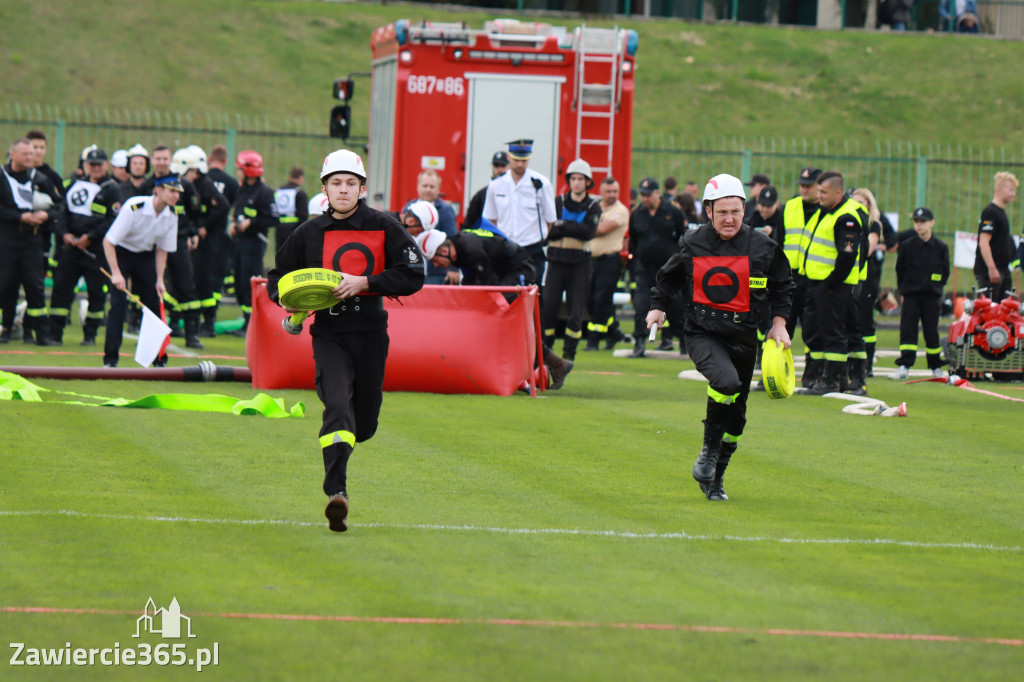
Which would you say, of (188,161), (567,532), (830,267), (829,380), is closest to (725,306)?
(567,532)

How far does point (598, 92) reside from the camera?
61.3ft

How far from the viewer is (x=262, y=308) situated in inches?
504

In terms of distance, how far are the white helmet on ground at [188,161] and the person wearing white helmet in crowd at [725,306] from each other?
9.48 metres

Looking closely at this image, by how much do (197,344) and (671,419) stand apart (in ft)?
23.2

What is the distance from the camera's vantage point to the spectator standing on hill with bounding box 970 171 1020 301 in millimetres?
16594

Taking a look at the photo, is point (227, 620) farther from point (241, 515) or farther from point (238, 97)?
point (238, 97)

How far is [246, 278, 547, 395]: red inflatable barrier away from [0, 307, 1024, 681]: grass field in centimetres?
113

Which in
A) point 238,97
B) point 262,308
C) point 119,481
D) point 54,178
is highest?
point 238,97

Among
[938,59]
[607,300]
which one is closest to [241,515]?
[607,300]

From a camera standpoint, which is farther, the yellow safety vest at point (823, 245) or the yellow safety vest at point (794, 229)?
the yellow safety vest at point (794, 229)

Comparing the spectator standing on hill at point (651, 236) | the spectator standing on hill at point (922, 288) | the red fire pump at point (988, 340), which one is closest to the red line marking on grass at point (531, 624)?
the red fire pump at point (988, 340)

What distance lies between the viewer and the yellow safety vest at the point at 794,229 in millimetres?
13961

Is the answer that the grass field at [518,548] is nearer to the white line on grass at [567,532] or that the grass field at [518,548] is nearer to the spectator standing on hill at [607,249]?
the white line on grass at [567,532]

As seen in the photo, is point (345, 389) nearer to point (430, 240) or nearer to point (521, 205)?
point (430, 240)
